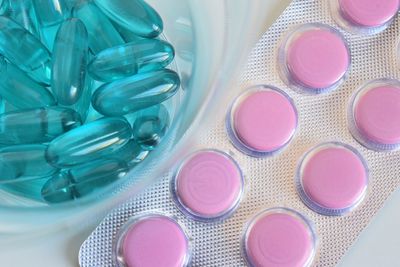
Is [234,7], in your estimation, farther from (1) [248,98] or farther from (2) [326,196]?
(2) [326,196]

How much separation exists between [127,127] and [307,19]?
240 mm

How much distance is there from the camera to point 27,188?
76 centimetres

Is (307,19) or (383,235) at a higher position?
(307,19)

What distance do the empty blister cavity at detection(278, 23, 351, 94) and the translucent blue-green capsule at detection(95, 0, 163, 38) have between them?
15 cm

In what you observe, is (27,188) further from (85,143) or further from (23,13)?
(23,13)

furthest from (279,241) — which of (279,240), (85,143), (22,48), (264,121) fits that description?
(22,48)

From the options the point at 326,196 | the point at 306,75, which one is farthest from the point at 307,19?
the point at 326,196

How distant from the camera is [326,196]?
724mm

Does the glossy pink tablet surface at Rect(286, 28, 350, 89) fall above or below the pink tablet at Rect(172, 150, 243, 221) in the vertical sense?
above

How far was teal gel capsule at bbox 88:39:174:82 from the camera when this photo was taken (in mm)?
730

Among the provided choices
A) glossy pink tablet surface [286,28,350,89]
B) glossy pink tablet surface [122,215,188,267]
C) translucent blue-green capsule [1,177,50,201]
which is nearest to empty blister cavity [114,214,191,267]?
→ glossy pink tablet surface [122,215,188,267]

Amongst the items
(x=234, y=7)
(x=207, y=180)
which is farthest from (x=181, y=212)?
(x=234, y=7)

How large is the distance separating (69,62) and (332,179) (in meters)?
0.31

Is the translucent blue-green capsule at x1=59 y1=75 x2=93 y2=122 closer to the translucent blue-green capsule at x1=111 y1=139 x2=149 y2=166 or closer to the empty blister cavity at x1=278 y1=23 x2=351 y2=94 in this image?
the translucent blue-green capsule at x1=111 y1=139 x2=149 y2=166
